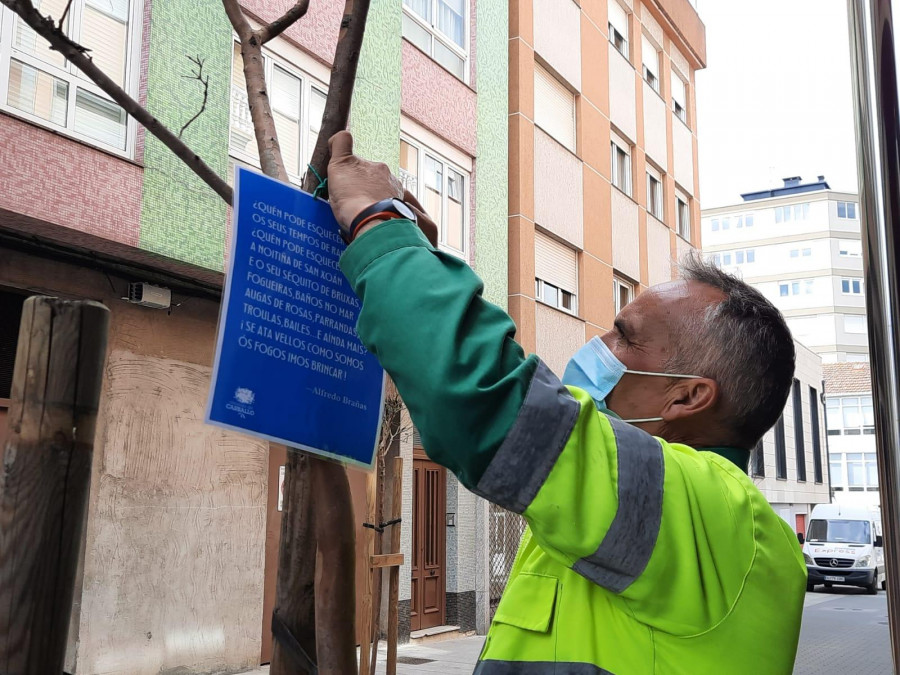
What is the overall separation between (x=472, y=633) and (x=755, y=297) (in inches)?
526

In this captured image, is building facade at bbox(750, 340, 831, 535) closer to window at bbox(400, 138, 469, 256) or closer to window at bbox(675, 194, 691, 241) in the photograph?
window at bbox(675, 194, 691, 241)

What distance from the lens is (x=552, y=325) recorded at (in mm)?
16984

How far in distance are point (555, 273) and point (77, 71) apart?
1034 centimetres

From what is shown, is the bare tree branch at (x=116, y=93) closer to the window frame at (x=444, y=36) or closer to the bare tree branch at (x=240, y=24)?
the bare tree branch at (x=240, y=24)

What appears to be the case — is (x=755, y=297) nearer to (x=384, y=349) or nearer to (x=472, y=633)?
(x=384, y=349)

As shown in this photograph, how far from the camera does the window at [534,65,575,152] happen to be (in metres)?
17.9

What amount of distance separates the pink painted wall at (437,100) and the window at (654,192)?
27.7 ft

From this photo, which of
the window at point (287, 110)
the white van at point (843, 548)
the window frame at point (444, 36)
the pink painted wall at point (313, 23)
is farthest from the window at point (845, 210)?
the window at point (287, 110)

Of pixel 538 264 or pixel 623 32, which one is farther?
pixel 623 32

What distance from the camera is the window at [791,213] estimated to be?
273 ft

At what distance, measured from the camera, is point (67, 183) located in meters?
8.38

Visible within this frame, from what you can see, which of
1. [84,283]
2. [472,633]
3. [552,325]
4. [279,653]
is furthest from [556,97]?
[279,653]

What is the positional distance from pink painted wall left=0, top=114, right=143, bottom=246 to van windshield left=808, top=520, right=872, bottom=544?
25498 mm

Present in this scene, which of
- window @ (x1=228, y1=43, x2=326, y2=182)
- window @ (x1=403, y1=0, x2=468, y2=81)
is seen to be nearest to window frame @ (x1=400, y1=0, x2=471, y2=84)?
window @ (x1=403, y1=0, x2=468, y2=81)
